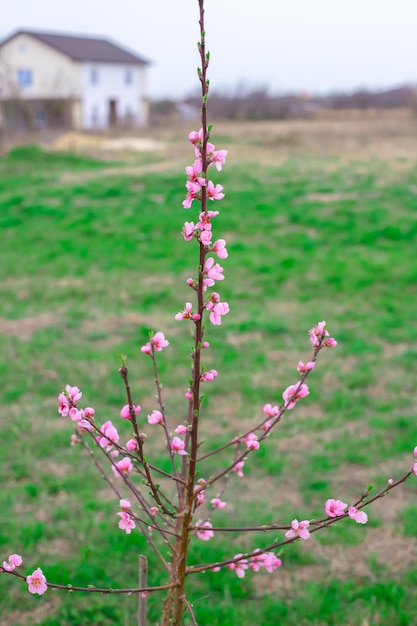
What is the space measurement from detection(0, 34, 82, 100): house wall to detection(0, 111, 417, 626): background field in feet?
88.8

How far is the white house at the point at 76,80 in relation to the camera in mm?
38156

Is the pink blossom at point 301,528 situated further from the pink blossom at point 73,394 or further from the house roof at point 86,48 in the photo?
the house roof at point 86,48

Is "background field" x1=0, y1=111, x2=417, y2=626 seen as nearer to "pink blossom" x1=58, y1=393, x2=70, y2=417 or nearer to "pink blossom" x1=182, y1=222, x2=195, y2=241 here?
"pink blossom" x1=58, y1=393, x2=70, y2=417

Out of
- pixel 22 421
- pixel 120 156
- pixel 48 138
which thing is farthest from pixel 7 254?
pixel 48 138

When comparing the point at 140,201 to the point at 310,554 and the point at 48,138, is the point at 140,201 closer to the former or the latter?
the point at 310,554

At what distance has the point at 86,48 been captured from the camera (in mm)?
42656

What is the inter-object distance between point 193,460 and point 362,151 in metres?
21.3

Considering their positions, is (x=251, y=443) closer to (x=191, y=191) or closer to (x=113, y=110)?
(x=191, y=191)

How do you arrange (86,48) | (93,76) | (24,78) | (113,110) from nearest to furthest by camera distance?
(93,76) → (24,78) → (86,48) → (113,110)

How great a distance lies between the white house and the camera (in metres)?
38.2

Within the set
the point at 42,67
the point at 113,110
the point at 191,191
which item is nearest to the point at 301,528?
the point at 191,191

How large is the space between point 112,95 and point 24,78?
537 centimetres

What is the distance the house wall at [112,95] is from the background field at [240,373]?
91.2 feet

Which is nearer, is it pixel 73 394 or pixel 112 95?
pixel 73 394
